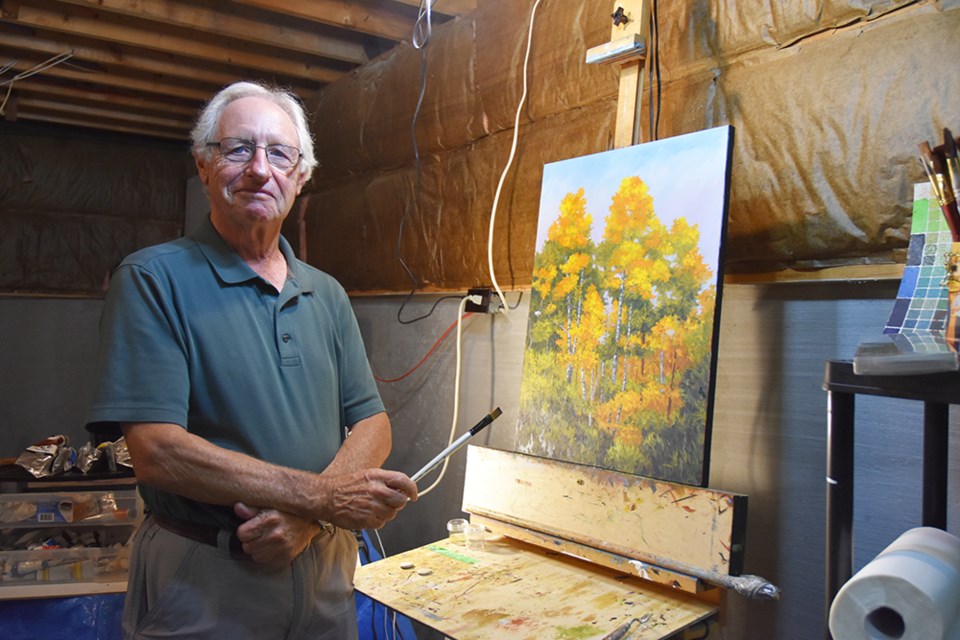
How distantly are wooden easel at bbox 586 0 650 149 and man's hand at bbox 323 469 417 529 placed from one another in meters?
1.04

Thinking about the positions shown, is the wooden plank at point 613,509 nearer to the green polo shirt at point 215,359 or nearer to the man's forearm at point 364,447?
the man's forearm at point 364,447

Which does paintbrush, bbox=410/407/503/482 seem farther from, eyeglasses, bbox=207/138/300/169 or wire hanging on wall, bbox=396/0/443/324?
wire hanging on wall, bbox=396/0/443/324

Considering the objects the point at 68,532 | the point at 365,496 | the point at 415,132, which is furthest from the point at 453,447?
the point at 68,532

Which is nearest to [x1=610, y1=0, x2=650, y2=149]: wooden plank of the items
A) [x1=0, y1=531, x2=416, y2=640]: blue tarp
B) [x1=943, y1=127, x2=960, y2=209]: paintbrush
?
[x1=943, y1=127, x2=960, y2=209]: paintbrush

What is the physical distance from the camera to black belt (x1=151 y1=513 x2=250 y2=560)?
1.26 m

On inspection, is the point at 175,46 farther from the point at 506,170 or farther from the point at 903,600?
the point at 903,600

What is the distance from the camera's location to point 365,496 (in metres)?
1.26

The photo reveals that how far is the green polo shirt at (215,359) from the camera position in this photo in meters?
1.21

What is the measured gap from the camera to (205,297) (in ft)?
4.31

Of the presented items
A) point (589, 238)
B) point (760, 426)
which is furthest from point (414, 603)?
point (589, 238)

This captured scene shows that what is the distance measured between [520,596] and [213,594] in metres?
0.60

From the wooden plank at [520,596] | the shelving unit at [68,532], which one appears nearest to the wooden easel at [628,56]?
the wooden plank at [520,596]

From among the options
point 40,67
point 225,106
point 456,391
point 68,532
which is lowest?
point 68,532

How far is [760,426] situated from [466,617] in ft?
2.56
